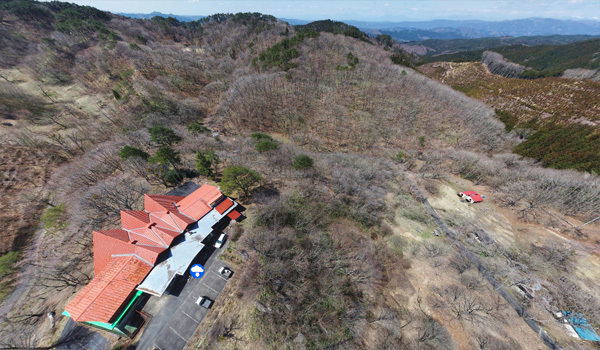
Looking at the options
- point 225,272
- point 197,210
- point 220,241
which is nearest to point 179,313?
point 225,272

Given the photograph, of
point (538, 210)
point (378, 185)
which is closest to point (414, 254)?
point (378, 185)

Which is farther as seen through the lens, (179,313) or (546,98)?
(546,98)

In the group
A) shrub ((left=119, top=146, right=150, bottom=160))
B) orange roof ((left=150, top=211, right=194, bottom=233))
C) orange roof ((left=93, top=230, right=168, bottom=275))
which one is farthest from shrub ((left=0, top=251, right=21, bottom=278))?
orange roof ((left=150, top=211, right=194, bottom=233))

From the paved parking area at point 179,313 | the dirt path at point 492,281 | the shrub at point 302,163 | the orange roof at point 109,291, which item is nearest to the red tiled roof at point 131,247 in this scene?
the orange roof at point 109,291

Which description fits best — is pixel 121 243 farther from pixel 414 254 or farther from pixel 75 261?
pixel 414 254

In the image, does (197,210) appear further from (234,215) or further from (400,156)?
(400,156)

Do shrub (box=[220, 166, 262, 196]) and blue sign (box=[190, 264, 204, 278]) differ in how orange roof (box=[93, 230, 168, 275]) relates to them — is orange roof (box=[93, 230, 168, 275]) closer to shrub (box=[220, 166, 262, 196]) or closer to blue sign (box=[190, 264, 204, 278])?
blue sign (box=[190, 264, 204, 278])
